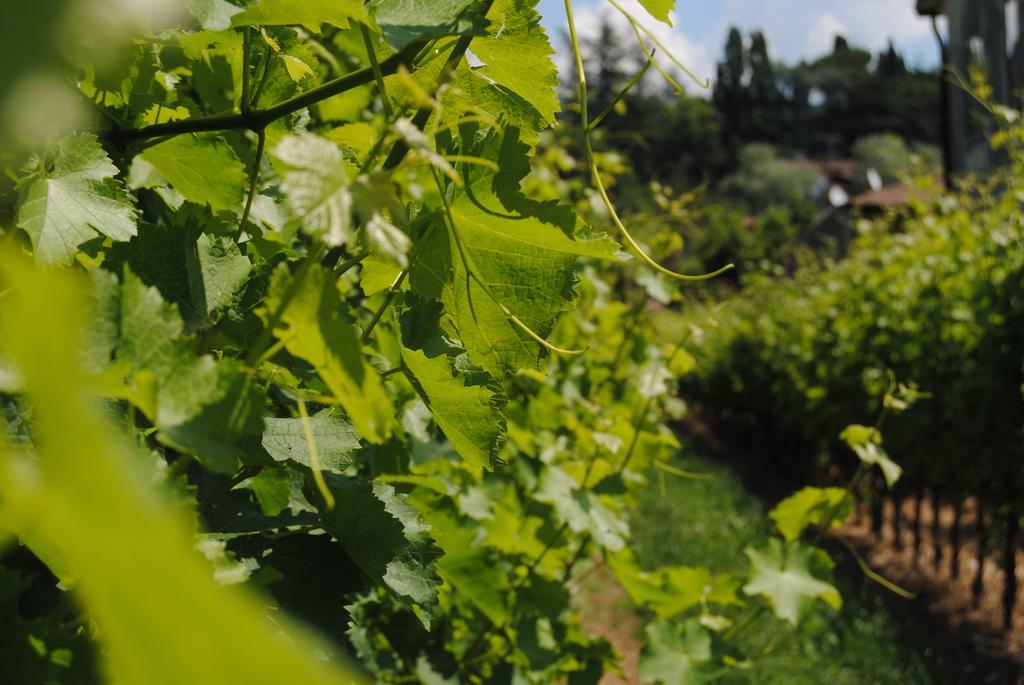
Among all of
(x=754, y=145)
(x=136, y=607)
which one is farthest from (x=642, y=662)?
(x=754, y=145)

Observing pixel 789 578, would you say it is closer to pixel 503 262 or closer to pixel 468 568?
pixel 468 568

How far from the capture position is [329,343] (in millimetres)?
498

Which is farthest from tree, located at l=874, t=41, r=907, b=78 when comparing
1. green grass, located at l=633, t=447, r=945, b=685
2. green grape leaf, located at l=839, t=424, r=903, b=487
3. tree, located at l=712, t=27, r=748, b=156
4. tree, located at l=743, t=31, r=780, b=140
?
green grape leaf, located at l=839, t=424, r=903, b=487

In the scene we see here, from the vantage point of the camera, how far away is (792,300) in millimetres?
10664

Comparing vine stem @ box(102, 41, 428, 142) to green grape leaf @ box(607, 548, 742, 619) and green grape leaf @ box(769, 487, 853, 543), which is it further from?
green grape leaf @ box(769, 487, 853, 543)

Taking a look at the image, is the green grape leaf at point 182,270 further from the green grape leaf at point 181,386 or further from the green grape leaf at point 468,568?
the green grape leaf at point 468,568

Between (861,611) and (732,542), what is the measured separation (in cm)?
164

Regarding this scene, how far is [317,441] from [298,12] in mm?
368

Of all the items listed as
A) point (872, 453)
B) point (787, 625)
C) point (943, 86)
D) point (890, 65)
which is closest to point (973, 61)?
point (943, 86)

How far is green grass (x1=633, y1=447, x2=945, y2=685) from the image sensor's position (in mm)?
4973

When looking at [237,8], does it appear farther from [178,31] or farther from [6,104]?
[6,104]

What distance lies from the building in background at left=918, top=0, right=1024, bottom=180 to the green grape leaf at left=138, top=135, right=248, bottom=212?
409 inches

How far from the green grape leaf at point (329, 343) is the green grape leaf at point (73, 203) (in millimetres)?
353

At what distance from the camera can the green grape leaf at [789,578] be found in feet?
6.51
